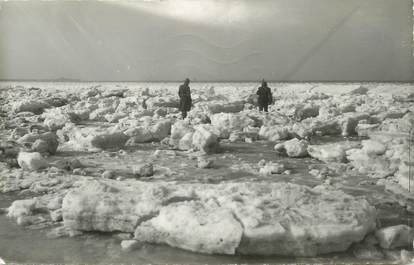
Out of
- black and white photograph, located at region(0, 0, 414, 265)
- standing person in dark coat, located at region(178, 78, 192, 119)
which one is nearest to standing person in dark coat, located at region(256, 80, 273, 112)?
black and white photograph, located at region(0, 0, 414, 265)

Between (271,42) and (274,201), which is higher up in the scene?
(271,42)

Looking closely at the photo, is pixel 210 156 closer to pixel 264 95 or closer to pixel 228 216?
pixel 228 216

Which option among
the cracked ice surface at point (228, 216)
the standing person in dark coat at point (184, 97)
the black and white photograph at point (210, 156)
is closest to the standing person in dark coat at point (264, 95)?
the black and white photograph at point (210, 156)

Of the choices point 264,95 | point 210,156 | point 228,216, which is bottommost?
point 210,156

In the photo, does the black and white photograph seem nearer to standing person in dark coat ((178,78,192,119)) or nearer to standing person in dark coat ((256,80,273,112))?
standing person in dark coat ((256,80,273,112))

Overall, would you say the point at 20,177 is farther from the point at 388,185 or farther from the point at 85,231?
the point at 388,185

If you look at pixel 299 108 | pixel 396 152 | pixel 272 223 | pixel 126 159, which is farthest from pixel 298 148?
pixel 299 108

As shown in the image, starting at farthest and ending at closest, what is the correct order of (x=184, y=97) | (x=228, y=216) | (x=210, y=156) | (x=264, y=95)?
(x=184, y=97)
(x=264, y=95)
(x=210, y=156)
(x=228, y=216)

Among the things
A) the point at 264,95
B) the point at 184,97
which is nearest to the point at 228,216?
the point at 264,95
